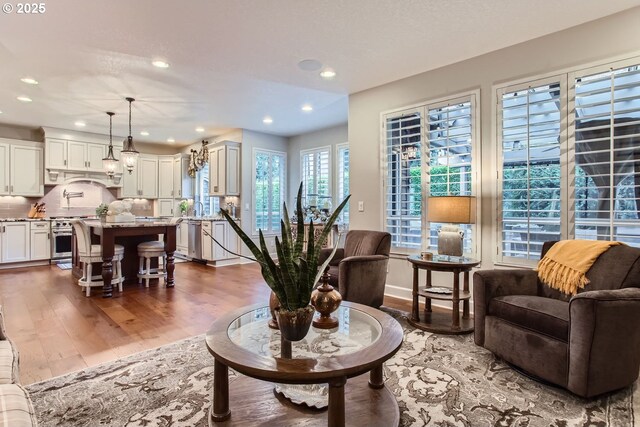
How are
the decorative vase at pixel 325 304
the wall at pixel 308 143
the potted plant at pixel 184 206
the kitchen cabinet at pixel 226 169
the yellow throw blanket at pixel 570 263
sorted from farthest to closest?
the potted plant at pixel 184 206 → the kitchen cabinet at pixel 226 169 → the wall at pixel 308 143 → the yellow throw blanket at pixel 570 263 → the decorative vase at pixel 325 304

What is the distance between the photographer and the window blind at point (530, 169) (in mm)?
3012

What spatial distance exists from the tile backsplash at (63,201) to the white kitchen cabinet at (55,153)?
585 millimetres

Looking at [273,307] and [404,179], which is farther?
[404,179]

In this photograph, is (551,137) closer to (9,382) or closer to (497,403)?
(497,403)

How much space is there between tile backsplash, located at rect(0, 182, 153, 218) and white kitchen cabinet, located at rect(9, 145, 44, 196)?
0.33 m

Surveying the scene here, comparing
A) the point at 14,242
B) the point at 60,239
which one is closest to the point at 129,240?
the point at 60,239

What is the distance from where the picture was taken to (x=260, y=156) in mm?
7238

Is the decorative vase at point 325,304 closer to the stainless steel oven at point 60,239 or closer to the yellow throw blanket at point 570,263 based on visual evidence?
the yellow throw blanket at point 570,263

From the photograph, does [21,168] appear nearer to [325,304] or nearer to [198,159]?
[198,159]

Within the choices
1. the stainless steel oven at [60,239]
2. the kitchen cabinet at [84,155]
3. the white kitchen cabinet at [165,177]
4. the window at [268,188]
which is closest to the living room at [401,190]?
the stainless steel oven at [60,239]

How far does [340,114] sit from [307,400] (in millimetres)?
4923

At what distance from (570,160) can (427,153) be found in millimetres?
1344

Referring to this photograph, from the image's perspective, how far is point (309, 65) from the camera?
371 centimetres

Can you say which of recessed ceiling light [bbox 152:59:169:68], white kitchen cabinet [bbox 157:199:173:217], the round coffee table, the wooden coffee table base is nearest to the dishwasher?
white kitchen cabinet [bbox 157:199:173:217]
